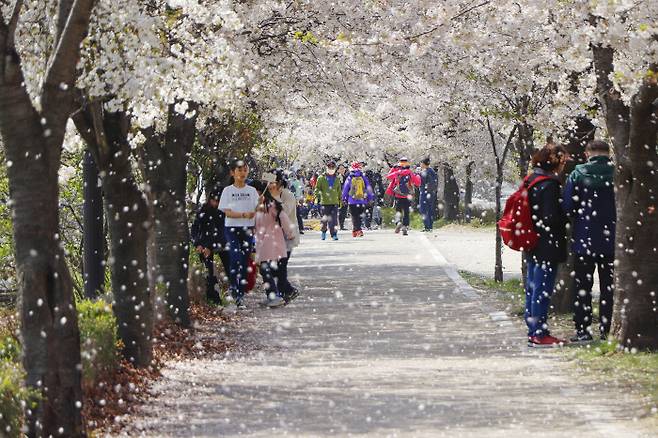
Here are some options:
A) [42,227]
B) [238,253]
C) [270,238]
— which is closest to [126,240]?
[42,227]

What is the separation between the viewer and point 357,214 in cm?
3503

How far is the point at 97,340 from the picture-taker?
971 cm

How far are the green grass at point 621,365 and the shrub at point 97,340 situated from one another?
3.72 meters

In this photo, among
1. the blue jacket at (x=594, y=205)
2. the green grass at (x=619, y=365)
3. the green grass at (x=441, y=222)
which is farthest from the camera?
the green grass at (x=441, y=222)

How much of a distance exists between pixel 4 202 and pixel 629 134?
10085 millimetres

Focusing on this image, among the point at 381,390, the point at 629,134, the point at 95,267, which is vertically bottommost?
the point at 381,390

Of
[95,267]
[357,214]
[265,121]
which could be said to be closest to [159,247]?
[95,267]

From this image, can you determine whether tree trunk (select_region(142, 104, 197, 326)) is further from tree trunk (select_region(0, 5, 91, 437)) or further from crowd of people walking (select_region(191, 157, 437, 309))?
tree trunk (select_region(0, 5, 91, 437))

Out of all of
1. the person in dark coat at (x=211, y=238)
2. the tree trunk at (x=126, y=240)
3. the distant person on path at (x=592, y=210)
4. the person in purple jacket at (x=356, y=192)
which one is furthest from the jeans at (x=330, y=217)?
the tree trunk at (x=126, y=240)

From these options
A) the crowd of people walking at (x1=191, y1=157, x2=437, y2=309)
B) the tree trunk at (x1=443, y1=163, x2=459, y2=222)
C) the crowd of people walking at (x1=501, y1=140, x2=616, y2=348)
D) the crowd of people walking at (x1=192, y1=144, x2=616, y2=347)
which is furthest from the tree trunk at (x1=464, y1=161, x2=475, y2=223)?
the crowd of people walking at (x1=501, y1=140, x2=616, y2=348)

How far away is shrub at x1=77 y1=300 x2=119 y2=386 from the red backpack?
3918 mm

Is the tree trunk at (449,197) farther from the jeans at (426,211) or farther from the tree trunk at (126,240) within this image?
the tree trunk at (126,240)

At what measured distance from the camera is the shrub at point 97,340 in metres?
9.22

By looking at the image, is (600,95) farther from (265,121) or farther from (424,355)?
(265,121)
